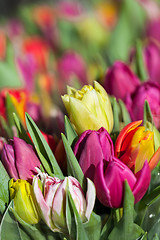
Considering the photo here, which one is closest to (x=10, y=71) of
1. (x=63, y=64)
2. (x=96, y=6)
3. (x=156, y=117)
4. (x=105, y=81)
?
(x=63, y=64)

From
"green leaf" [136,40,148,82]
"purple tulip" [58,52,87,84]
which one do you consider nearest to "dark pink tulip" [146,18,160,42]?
"purple tulip" [58,52,87,84]

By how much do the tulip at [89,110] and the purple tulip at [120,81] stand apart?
12cm

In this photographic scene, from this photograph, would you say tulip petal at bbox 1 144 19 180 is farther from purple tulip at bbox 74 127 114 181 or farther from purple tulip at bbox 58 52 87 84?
purple tulip at bbox 58 52 87 84

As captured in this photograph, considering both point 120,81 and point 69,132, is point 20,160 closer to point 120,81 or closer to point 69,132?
point 69,132

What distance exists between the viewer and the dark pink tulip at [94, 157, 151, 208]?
28 cm

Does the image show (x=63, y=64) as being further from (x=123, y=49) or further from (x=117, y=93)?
(x=117, y=93)

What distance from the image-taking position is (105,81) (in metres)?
0.46

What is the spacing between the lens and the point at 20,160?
314 millimetres

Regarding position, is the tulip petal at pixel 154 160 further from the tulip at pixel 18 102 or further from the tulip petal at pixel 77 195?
the tulip at pixel 18 102

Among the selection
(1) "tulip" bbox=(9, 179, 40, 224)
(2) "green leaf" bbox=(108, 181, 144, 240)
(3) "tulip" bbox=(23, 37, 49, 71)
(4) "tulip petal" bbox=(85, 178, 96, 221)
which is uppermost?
(3) "tulip" bbox=(23, 37, 49, 71)

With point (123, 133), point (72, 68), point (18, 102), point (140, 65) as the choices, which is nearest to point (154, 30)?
point (72, 68)

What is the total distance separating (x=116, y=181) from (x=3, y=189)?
0.10 m

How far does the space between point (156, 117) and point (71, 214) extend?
143 millimetres

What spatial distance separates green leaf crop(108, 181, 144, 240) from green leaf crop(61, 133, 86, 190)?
42 mm
